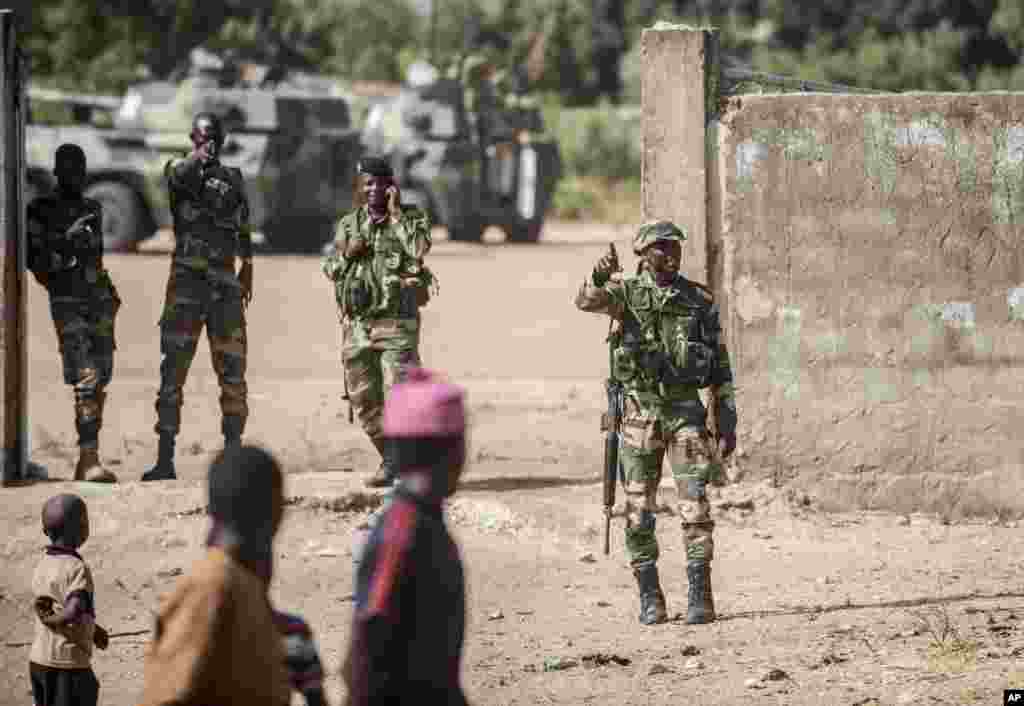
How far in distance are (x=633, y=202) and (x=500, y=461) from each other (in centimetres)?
3072

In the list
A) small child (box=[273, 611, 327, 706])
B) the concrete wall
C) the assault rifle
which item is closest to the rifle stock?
the assault rifle

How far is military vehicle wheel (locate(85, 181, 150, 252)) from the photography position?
25.1 meters

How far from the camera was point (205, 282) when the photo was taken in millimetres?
9875

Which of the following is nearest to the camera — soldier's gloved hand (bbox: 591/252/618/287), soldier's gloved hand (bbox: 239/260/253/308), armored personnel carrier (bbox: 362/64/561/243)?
soldier's gloved hand (bbox: 591/252/618/287)

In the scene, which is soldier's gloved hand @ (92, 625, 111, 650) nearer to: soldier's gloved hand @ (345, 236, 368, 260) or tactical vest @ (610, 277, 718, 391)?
tactical vest @ (610, 277, 718, 391)

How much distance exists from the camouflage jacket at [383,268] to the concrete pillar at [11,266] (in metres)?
1.60

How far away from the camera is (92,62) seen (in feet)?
170

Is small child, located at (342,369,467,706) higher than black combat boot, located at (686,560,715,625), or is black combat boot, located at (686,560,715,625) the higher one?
small child, located at (342,369,467,706)

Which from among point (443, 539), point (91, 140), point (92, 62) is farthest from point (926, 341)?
point (92, 62)

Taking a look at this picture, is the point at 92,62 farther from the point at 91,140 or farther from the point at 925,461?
the point at 925,461

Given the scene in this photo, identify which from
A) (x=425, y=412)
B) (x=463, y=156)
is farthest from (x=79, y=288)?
(x=463, y=156)

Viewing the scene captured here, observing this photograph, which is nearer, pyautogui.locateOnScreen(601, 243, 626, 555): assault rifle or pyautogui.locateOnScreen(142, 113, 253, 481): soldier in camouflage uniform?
pyautogui.locateOnScreen(601, 243, 626, 555): assault rifle

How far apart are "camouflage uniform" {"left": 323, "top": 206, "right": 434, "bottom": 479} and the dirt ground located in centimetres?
50

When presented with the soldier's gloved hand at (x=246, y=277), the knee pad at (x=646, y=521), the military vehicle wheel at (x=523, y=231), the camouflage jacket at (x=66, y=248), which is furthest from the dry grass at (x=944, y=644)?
the military vehicle wheel at (x=523, y=231)
